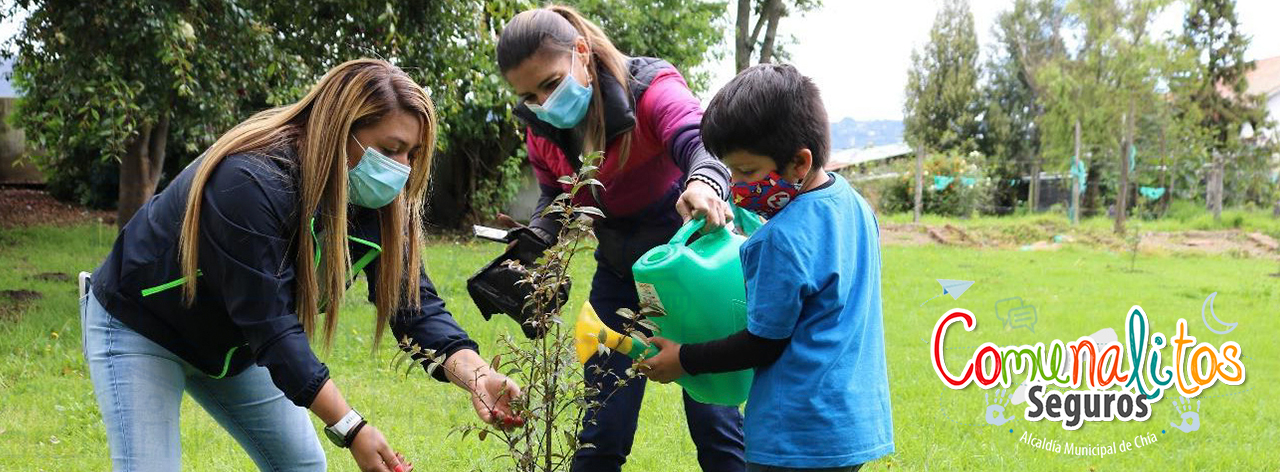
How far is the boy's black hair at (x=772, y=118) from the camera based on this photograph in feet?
6.60

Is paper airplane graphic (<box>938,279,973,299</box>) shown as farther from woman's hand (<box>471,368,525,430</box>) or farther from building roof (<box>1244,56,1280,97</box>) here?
building roof (<box>1244,56,1280,97</box>)

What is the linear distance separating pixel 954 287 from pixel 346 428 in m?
7.51

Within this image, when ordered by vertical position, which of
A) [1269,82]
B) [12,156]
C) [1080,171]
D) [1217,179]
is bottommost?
[1080,171]

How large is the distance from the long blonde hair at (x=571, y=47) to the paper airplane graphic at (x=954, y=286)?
631 centimetres

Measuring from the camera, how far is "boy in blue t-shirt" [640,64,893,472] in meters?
1.96

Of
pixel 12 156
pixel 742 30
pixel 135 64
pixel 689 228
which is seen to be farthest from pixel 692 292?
pixel 12 156

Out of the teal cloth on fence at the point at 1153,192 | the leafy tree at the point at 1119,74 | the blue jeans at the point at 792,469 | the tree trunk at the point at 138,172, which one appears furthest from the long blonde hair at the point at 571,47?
the teal cloth on fence at the point at 1153,192

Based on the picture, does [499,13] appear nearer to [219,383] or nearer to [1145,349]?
[1145,349]

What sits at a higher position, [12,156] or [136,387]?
[136,387]

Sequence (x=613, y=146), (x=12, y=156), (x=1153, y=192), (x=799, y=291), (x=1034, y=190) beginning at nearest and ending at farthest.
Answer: (x=799, y=291) < (x=613, y=146) < (x=12, y=156) < (x=1153, y=192) < (x=1034, y=190)

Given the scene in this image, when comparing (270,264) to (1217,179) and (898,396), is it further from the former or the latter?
(1217,179)

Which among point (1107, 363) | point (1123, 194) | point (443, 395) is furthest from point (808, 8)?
point (443, 395)

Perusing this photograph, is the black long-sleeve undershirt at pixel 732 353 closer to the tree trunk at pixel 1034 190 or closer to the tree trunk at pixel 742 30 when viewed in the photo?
the tree trunk at pixel 742 30

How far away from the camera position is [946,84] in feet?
103
